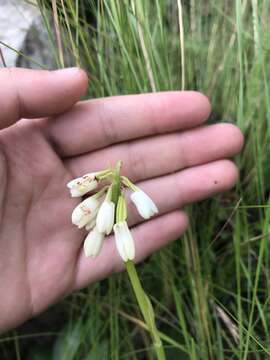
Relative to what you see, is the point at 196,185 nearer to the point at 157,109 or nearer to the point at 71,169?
the point at 157,109

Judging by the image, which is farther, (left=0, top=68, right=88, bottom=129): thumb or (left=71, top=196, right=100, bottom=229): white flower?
(left=0, top=68, right=88, bottom=129): thumb

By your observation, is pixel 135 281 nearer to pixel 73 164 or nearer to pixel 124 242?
pixel 124 242

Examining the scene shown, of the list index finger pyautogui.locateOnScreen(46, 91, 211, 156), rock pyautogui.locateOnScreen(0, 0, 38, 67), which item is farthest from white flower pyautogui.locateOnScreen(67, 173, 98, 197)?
rock pyautogui.locateOnScreen(0, 0, 38, 67)

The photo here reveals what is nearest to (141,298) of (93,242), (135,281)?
(135,281)

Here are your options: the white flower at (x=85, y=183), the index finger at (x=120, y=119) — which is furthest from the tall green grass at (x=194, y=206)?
the white flower at (x=85, y=183)

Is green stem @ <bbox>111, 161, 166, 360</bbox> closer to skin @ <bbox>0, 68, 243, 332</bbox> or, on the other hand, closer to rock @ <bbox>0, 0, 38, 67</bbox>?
skin @ <bbox>0, 68, 243, 332</bbox>
